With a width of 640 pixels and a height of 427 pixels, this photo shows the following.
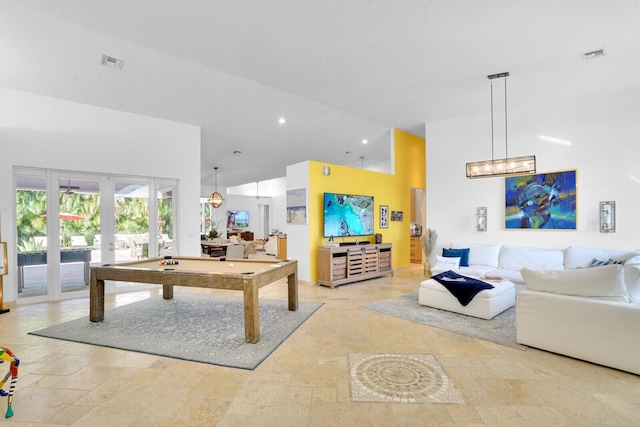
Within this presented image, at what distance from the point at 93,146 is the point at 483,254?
7.40m

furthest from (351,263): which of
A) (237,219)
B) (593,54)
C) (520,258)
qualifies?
(237,219)

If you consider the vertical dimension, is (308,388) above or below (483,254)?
below

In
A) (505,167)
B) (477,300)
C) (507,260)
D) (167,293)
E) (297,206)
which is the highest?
(505,167)

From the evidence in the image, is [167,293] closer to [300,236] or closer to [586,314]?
[300,236]

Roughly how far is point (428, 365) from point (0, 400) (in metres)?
3.41

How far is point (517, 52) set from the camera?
409 centimetres

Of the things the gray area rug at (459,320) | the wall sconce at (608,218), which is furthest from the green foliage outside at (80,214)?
the wall sconce at (608,218)

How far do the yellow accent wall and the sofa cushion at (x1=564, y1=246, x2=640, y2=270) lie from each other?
3578 millimetres

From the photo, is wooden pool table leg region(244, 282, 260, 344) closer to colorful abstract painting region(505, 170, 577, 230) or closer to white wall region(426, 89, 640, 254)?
white wall region(426, 89, 640, 254)

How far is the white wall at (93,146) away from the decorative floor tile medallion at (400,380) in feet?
16.1

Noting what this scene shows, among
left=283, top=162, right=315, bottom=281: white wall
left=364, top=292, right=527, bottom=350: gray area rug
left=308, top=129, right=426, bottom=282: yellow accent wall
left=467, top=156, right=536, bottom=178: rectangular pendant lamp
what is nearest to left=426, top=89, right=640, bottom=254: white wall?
left=308, top=129, right=426, bottom=282: yellow accent wall

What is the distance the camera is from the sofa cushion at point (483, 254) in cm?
588

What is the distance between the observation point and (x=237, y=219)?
16312mm

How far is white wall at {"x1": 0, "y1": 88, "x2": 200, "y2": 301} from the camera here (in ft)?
15.4
